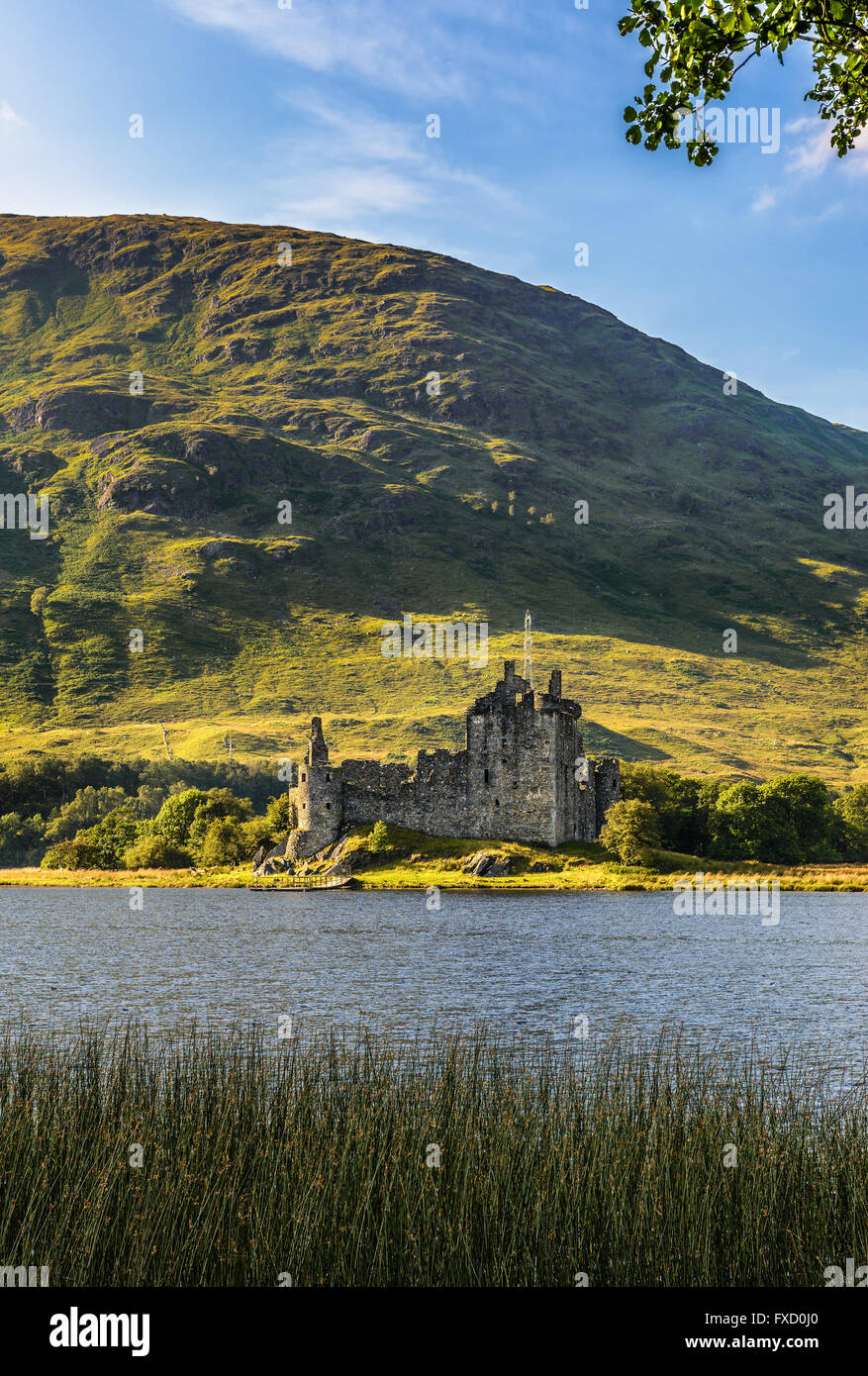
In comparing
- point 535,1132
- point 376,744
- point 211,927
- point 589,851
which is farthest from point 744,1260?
point 376,744

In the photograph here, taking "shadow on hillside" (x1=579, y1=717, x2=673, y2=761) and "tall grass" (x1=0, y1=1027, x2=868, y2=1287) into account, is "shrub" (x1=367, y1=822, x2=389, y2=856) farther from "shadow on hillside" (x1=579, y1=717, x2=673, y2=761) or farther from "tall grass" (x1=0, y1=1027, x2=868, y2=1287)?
"tall grass" (x1=0, y1=1027, x2=868, y2=1287)

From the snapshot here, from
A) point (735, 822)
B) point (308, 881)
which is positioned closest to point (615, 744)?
point (735, 822)

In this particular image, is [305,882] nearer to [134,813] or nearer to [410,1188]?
[134,813]

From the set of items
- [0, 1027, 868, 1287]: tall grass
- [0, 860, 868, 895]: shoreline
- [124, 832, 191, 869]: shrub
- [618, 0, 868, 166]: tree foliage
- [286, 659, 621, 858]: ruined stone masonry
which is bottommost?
[124, 832, 191, 869]: shrub

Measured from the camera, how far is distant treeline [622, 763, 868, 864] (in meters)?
95.0

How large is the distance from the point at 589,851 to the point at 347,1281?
8808 cm

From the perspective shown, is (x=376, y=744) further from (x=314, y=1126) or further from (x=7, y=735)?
(x=314, y=1126)

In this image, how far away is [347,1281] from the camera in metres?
11.2

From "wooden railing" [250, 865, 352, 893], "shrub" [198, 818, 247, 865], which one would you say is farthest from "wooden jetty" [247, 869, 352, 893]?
"shrub" [198, 818, 247, 865]

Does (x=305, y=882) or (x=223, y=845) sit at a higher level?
(x=223, y=845)

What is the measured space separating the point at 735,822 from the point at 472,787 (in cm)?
2306

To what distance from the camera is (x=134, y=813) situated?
132m

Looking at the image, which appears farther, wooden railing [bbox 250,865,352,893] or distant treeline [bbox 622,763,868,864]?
distant treeline [bbox 622,763,868,864]

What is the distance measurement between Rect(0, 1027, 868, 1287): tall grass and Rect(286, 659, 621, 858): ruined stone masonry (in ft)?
279
